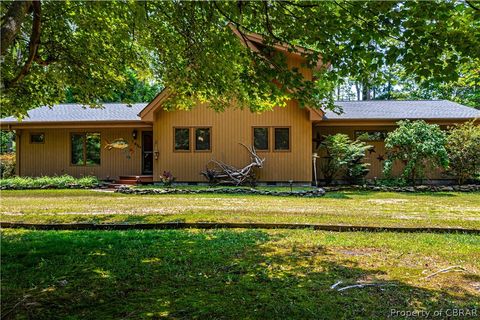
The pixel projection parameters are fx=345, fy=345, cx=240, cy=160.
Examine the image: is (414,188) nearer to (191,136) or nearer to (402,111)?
(402,111)

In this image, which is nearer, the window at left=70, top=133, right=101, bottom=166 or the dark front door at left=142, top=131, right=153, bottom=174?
the window at left=70, top=133, right=101, bottom=166

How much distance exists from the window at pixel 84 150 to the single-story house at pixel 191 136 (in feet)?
0.15

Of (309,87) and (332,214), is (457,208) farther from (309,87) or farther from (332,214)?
(309,87)

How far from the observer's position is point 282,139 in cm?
1533

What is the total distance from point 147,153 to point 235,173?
5445 millimetres

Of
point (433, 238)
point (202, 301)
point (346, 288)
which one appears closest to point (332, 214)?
point (433, 238)

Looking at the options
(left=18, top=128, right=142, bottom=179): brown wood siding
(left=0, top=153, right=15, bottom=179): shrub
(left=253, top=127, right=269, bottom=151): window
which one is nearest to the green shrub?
(left=18, top=128, right=142, bottom=179): brown wood siding

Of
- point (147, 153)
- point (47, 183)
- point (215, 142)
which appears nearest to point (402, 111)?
point (215, 142)

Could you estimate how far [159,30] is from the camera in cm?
629

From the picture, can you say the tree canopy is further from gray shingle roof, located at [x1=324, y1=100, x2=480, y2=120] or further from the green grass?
gray shingle roof, located at [x1=324, y1=100, x2=480, y2=120]

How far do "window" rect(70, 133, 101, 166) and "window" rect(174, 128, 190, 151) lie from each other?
15.3ft

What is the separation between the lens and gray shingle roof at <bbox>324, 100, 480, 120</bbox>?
1580 centimetres

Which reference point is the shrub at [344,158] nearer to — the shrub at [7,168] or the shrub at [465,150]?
the shrub at [465,150]

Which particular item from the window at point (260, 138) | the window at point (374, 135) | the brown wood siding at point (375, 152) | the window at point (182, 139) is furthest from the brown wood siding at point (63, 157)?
the window at point (374, 135)
